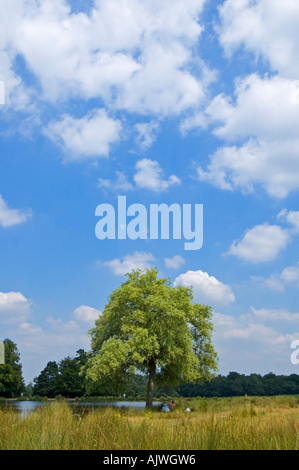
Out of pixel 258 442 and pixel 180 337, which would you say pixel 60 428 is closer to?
pixel 258 442

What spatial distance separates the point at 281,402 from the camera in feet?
109

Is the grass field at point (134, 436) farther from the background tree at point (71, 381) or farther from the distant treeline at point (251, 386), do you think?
the distant treeline at point (251, 386)

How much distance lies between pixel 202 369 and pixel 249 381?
35.2m

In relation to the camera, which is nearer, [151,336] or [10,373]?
[151,336]

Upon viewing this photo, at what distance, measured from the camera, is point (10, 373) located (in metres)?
71.4

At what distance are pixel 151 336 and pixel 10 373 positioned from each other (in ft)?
153

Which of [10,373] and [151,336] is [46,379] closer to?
[10,373]

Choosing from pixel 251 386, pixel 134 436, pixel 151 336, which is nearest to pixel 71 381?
pixel 251 386

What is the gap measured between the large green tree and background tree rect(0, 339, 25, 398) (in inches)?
1473

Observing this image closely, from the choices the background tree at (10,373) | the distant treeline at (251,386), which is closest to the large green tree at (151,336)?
the distant treeline at (251,386)

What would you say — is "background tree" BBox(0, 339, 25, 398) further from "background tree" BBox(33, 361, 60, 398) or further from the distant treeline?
the distant treeline

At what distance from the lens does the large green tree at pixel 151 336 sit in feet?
110

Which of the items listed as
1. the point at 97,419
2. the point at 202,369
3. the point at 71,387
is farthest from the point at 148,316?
the point at 71,387

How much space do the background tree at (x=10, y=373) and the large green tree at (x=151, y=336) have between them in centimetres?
3742
